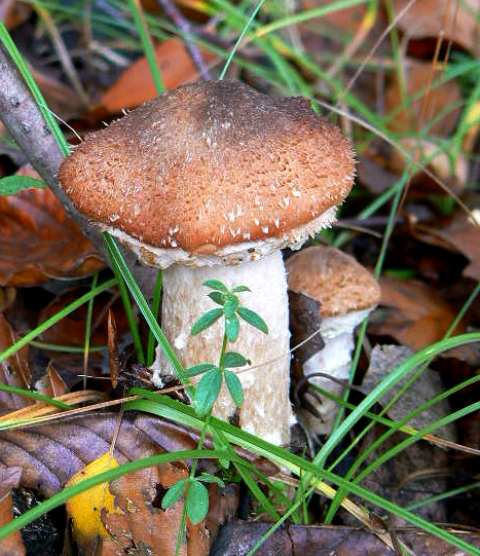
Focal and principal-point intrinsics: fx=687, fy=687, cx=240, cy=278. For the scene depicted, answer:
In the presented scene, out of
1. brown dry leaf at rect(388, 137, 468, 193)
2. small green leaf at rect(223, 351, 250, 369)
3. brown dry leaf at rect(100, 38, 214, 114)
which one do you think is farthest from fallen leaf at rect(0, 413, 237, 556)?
brown dry leaf at rect(388, 137, 468, 193)

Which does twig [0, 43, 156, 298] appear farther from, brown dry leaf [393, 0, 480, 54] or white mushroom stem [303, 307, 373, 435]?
brown dry leaf [393, 0, 480, 54]

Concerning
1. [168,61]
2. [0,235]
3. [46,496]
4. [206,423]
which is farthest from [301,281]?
[168,61]

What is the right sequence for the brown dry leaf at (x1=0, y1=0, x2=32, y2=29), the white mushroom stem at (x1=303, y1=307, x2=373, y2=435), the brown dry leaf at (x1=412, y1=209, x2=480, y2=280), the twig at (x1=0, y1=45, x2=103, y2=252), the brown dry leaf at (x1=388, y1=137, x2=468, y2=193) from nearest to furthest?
the twig at (x1=0, y1=45, x2=103, y2=252), the white mushroom stem at (x1=303, y1=307, x2=373, y2=435), the brown dry leaf at (x1=412, y1=209, x2=480, y2=280), the brown dry leaf at (x1=388, y1=137, x2=468, y2=193), the brown dry leaf at (x1=0, y1=0, x2=32, y2=29)

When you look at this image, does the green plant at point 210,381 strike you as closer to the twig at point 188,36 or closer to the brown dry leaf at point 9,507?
the brown dry leaf at point 9,507

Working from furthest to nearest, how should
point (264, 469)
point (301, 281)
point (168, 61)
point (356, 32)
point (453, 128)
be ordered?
point (356, 32) < point (453, 128) < point (168, 61) < point (301, 281) < point (264, 469)

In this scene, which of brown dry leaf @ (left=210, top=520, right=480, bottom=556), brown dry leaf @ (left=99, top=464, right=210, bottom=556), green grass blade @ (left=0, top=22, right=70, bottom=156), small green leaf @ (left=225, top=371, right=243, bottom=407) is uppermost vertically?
green grass blade @ (left=0, top=22, right=70, bottom=156)

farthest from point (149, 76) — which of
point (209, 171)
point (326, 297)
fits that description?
point (209, 171)

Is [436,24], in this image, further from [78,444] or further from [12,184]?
[78,444]

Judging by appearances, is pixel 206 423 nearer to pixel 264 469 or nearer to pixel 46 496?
pixel 264 469
